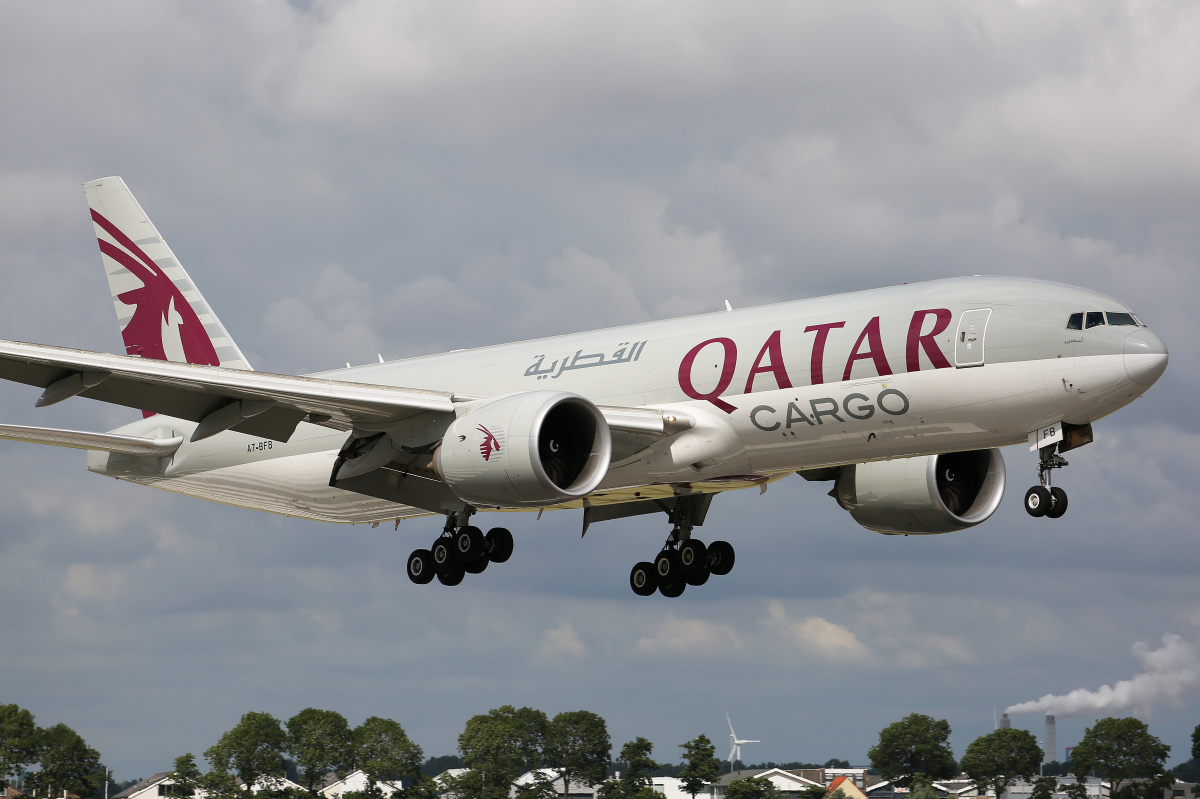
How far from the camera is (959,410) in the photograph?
26.5 m

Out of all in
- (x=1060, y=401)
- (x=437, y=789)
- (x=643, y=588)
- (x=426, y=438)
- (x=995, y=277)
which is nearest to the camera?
(x=1060, y=401)

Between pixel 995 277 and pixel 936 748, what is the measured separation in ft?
418

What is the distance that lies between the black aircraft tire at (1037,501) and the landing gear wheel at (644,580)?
12220 mm

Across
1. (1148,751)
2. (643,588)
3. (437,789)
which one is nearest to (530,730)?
(437,789)

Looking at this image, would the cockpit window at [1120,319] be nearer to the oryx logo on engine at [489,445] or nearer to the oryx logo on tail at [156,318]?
the oryx logo on engine at [489,445]

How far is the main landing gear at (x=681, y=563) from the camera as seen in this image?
3600 cm

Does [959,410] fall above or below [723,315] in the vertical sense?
below

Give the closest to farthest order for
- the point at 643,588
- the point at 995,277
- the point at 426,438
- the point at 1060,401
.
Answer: the point at 1060,401 → the point at 995,277 → the point at 426,438 → the point at 643,588

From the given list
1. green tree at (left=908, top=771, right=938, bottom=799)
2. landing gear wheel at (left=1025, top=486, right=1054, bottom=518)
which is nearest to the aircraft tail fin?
landing gear wheel at (left=1025, top=486, right=1054, bottom=518)

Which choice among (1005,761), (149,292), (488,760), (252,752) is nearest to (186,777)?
(252,752)

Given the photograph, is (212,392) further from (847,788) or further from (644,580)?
(847,788)

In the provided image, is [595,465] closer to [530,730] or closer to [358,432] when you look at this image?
[358,432]

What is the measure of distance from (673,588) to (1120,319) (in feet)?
48.1

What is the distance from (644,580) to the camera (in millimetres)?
36281
